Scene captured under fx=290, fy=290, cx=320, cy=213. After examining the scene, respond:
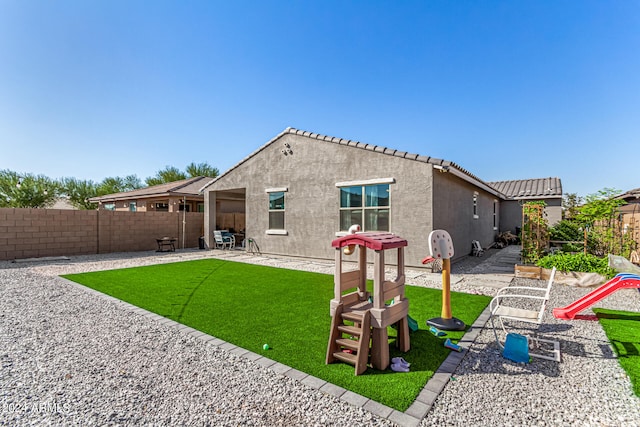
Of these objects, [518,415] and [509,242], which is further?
[509,242]

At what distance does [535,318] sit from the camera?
3615 mm

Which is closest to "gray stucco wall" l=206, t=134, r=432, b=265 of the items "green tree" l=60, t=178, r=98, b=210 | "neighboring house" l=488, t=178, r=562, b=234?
"neighboring house" l=488, t=178, r=562, b=234

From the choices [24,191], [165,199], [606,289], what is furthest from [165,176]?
[606,289]

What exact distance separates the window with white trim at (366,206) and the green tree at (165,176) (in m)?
41.7

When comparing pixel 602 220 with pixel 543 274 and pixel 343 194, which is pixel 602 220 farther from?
pixel 343 194

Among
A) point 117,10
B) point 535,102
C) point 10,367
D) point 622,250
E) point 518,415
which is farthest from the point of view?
point 535,102

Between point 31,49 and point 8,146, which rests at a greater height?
point 31,49

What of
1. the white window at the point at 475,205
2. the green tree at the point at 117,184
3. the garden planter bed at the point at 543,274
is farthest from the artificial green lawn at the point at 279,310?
the green tree at the point at 117,184

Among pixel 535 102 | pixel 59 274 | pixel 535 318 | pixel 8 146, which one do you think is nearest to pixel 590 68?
pixel 535 102

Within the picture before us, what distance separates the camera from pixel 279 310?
5.36 meters

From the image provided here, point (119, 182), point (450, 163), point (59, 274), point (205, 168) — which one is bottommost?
point (59, 274)

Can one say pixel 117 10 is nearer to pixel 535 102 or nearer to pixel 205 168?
pixel 535 102

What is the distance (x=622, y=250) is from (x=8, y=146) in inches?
1296

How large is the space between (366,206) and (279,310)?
5.74 m
